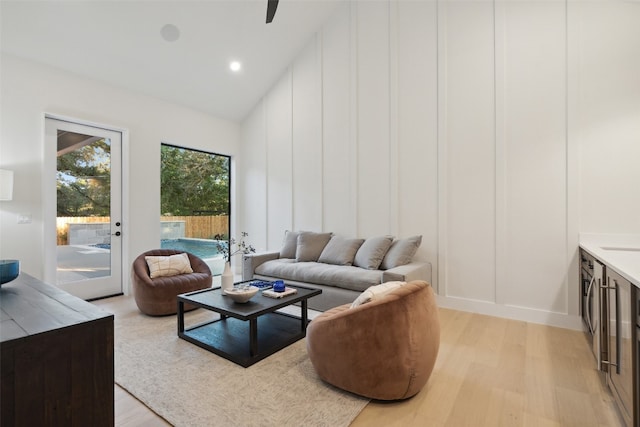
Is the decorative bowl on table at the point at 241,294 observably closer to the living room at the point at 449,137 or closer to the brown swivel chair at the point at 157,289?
the brown swivel chair at the point at 157,289

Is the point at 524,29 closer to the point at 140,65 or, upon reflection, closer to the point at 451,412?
the point at 451,412

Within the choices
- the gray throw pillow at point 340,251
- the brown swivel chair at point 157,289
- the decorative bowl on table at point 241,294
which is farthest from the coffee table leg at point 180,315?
the gray throw pillow at point 340,251

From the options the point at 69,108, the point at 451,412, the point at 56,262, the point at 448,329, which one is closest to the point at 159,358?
the point at 451,412

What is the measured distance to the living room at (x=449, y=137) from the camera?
10.1ft

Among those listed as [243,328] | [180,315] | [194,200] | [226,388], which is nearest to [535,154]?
[243,328]

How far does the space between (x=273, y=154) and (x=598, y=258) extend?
453cm

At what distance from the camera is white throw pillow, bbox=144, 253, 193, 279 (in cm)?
365

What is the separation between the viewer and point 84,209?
13.3ft

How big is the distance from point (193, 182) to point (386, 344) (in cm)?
465

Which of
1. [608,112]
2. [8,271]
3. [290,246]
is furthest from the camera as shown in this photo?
[290,246]

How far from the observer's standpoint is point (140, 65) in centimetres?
417

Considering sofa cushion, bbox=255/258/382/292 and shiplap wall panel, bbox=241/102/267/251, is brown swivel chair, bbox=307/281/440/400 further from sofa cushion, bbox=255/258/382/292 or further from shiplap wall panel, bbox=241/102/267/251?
shiplap wall panel, bbox=241/102/267/251

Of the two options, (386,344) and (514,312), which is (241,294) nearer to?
(386,344)

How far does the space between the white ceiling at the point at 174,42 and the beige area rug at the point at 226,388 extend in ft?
11.1
